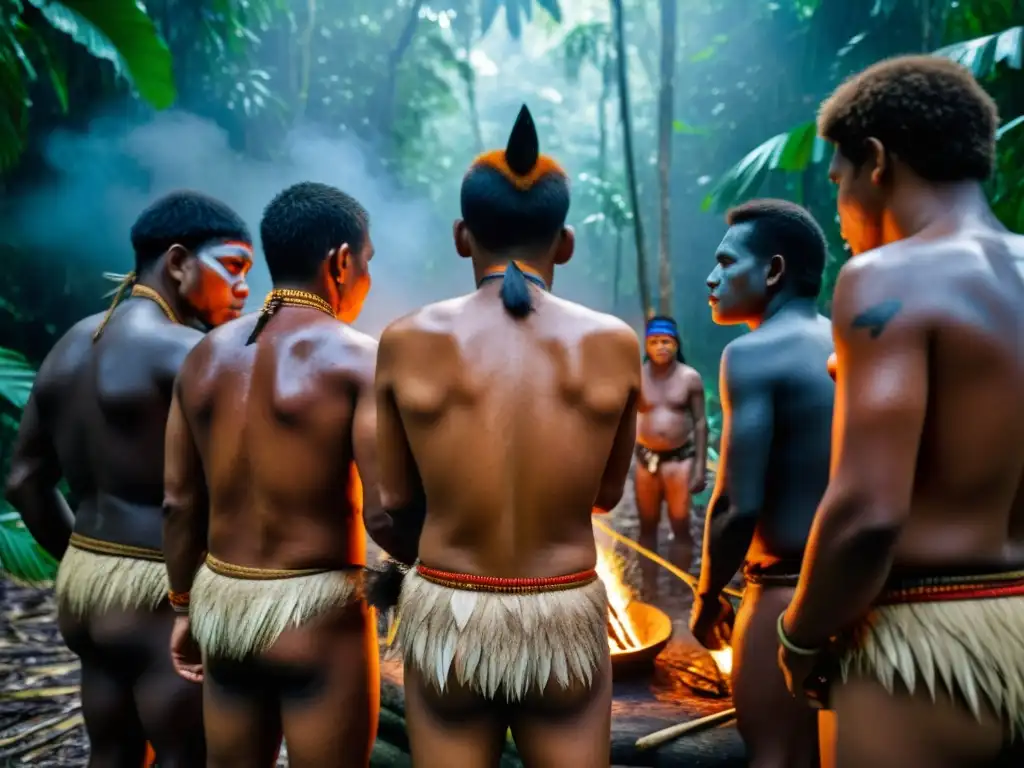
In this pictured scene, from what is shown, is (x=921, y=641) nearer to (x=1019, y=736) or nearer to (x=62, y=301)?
(x=1019, y=736)

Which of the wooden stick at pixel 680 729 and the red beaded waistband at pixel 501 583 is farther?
the wooden stick at pixel 680 729

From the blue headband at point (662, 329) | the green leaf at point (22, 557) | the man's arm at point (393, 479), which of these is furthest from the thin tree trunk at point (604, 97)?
the man's arm at point (393, 479)

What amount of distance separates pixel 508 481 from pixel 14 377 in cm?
450

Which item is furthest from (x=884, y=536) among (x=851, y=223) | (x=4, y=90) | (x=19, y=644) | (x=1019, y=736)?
(x=4, y=90)

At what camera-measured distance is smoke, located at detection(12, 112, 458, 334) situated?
29.8 ft

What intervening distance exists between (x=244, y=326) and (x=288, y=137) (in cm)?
1610

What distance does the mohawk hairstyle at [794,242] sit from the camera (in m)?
2.61

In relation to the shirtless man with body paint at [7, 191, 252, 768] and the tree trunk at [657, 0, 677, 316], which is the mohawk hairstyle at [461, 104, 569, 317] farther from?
the tree trunk at [657, 0, 677, 316]

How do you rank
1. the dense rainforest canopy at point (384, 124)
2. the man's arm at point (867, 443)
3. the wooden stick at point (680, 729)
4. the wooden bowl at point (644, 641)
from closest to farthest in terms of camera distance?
the man's arm at point (867, 443) < the wooden stick at point (680, 729) < the wooden bowl at point (644, 641) < the dense rainforest canopy at point (384, 124)

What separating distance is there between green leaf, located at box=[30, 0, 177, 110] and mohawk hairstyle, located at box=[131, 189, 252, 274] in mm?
4290

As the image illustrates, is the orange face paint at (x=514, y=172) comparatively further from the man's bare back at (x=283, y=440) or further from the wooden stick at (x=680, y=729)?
the wooden stick at (x=680, y=729)

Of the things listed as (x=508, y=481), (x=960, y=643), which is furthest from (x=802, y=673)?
(x=508, y=481)

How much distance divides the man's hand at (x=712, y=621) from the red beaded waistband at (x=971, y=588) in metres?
1.12

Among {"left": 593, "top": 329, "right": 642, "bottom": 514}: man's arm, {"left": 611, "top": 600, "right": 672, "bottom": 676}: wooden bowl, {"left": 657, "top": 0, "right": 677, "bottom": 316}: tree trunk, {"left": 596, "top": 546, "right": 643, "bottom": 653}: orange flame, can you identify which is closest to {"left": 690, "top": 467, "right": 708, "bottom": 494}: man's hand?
{"left": 596, "top": 546, "right": 643, "bottom": 653}: orange flame
